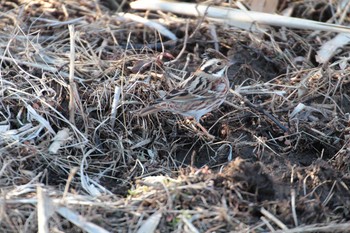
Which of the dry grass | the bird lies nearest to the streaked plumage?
the bird

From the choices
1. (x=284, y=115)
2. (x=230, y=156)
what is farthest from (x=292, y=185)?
(x=284, y=115)

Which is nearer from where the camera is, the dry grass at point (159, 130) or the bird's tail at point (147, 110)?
the dry grass at point (159, 130)

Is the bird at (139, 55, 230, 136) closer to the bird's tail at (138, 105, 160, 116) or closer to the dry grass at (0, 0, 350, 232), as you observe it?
the bird's tail at (138, 105, 160, 116)

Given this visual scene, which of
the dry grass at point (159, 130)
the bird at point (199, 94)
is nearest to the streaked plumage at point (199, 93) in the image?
the bird at point (199, 94)

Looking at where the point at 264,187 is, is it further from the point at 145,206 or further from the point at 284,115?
the point at 284,115

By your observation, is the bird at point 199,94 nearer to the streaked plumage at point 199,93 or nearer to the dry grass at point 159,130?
the streaked plumage at point 199,93

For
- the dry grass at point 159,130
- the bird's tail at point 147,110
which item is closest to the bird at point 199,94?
the bird's tail at point 147,110
